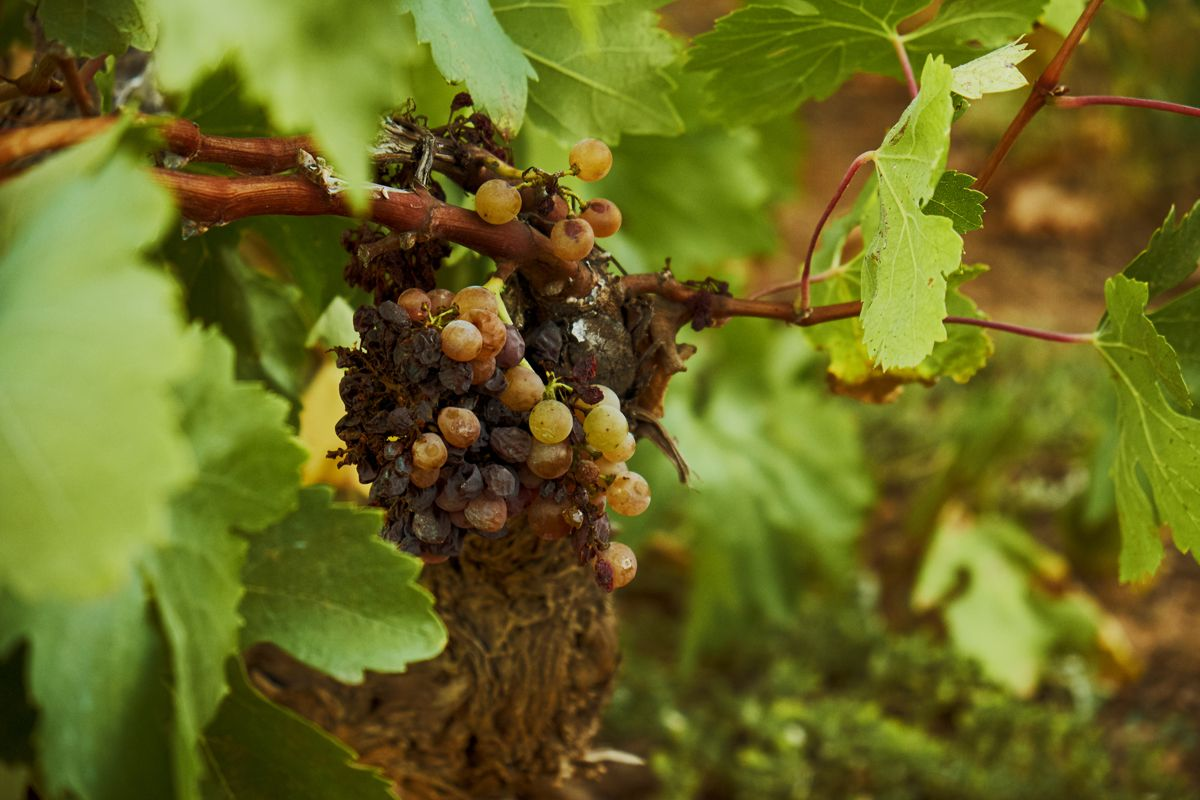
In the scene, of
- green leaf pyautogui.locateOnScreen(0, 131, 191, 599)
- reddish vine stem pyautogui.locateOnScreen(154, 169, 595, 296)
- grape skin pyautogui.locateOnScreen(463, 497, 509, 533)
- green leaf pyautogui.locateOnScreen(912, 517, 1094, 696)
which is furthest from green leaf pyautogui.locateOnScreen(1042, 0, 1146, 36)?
green leaf pyautogui.locateOnScreen(912, 517, 1094, 696)

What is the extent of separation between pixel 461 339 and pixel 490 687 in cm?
36

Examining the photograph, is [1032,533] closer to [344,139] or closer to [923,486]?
[923,486]

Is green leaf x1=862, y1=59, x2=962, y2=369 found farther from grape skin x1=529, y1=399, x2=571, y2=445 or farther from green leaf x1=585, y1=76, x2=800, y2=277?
green leaf x1=585, y1=76, x2=800, y2=277

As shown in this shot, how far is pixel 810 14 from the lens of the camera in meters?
0.61

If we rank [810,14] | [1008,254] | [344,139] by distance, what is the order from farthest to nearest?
[1008,254]
[810,14]
[344,139]

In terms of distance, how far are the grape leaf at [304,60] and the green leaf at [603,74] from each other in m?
0.28

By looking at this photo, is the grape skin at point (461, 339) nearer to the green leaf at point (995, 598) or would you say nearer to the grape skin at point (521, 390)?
the grape skin at point (521, 390)

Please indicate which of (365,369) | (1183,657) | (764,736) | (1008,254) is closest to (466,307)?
(365,369)

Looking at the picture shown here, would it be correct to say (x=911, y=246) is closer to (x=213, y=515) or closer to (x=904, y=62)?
(x=904, y=62)

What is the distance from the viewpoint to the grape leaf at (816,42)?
612mm

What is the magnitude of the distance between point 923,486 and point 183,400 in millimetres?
1971

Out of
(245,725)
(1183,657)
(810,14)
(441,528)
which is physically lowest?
(245,725)

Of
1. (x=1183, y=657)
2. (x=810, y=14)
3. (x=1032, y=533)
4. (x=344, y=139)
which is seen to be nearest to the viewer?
(x=344, y=139)

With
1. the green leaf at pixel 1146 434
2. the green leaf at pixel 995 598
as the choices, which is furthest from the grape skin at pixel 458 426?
the green leaf at pixel 995 598
